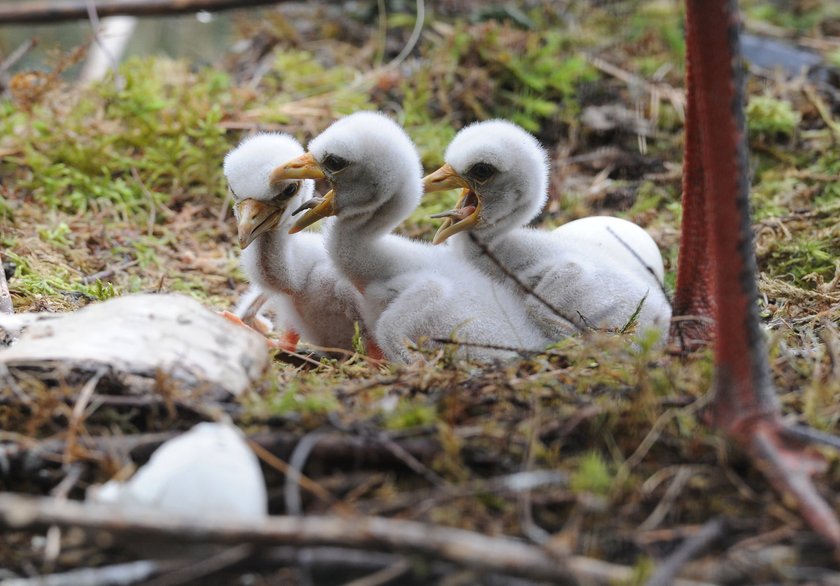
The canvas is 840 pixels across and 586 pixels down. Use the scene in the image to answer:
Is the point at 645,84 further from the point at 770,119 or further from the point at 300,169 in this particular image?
the point at 300,169

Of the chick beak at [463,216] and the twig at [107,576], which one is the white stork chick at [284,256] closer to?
the chick beak at [463,216]

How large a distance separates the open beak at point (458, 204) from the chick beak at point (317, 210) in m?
0.32

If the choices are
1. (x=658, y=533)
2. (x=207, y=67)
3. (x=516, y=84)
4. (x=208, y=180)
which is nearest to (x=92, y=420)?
(x=658, y=533)

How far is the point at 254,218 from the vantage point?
10.2ft

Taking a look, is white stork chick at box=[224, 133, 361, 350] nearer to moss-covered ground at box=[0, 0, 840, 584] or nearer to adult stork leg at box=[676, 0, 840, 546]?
moss-covered ground at box=[0, 0, 840, 584]

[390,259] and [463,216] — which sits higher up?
[463,216]

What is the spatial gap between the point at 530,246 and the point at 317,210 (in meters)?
0.69

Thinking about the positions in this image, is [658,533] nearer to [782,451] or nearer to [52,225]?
[782,451]

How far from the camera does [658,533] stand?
165 centimetres

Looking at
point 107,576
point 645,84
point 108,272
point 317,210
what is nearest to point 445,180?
point 317,210

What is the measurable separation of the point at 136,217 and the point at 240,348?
2243 millimetres

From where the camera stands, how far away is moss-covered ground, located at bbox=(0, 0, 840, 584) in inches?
67.9

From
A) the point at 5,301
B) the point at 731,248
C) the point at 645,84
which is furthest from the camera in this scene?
→ the point at 645,84

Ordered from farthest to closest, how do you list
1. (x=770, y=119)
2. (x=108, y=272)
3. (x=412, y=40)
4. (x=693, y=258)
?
(x=412, y=40)
(x=770, y=119)
(x=108, y=272)
(x=693, y=258)
